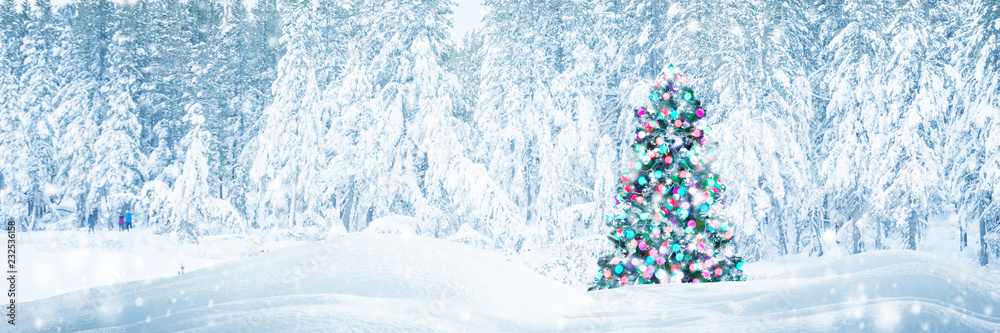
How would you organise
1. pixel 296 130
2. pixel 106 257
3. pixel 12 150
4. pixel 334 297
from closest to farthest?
pixel 334 297 < pixel 106 257 < pixel 296 130 < pixel 12 150

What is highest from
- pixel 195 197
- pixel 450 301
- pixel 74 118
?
pixel 74 118

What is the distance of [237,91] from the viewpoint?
3153cm

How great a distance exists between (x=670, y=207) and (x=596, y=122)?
560 inches

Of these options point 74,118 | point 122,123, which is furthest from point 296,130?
point 74,118

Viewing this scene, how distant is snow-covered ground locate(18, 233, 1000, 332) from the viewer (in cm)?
262

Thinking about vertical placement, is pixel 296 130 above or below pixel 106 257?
above

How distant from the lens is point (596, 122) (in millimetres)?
23156

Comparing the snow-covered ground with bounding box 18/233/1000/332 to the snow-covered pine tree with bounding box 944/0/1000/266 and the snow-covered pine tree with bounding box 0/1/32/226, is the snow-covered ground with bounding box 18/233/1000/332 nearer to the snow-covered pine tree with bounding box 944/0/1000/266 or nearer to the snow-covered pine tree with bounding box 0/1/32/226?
the snow-covered pine tree with bounding box 944/0/1000/266

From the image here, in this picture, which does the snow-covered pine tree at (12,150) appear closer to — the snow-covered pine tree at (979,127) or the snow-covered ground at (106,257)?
the snow-covered ground at (106,257)

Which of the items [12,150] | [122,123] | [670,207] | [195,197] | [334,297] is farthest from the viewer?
[12,150]

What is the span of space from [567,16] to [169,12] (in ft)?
68.8

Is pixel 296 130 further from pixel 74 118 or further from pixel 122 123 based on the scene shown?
pixel 74 118

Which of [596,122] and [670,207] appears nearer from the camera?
[670,207]

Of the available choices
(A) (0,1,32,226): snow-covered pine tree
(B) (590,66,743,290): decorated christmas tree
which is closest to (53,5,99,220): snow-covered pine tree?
(A) (0,1,32,226): snow-covered pine tree
